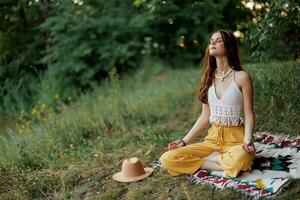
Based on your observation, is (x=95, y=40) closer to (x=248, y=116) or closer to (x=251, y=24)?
(x=251, y=24)

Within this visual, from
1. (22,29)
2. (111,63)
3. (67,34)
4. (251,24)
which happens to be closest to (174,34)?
(111,63)

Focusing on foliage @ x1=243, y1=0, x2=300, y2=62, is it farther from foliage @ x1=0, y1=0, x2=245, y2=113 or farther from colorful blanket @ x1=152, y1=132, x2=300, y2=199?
foliage @ x1=0, y1=0, x2=245, y2=113

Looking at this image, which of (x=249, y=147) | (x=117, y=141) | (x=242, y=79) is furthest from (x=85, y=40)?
(x=249, y=147)

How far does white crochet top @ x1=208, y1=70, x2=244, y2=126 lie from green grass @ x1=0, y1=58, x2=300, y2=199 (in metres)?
0.70

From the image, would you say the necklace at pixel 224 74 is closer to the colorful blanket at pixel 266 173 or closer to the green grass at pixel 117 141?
the colorful blanket at pixel 266 173

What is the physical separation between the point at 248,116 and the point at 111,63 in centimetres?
627

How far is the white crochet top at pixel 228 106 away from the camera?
13.9 feet

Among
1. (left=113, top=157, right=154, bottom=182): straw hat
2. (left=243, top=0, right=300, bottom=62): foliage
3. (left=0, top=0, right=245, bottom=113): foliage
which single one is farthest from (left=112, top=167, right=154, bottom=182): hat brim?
(left=0, top=0, right=245, bottom=113): foliage

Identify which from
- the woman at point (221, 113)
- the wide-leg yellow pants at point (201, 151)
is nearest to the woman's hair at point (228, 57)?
the woman at point (221, 113)

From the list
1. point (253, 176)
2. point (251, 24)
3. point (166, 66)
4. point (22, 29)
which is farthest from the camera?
point (166, 66)

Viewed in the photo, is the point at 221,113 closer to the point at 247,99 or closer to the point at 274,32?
the point at 247,99

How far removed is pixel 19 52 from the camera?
9.79 meters

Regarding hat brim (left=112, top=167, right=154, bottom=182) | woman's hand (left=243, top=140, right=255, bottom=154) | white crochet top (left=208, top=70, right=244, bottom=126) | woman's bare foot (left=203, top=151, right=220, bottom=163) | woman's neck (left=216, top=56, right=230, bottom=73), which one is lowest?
hat brim (left=112, top=167, right=154, bottom=182)

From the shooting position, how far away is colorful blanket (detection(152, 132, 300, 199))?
3805 millimetres
